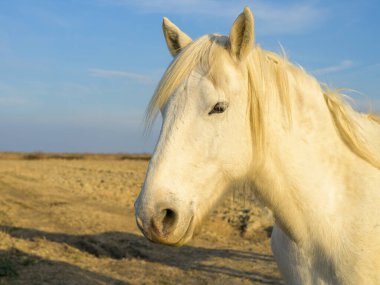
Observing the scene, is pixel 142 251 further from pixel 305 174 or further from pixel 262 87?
pixel 262 87

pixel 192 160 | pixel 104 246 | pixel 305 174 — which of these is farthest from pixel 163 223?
pixel 104 246

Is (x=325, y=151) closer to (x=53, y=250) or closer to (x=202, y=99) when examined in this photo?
(x=202, y=99)

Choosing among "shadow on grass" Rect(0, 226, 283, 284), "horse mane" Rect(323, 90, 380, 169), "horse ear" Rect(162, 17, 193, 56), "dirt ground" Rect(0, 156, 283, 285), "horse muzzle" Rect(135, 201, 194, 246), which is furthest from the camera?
"shadow on grass" Rect(0, 226, 283, 284)

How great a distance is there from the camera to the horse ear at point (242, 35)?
2025 mm

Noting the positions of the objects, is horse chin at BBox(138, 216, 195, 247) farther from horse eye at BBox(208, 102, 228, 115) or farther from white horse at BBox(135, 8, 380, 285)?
horse eye at BBox(208, 102, 228, 115)

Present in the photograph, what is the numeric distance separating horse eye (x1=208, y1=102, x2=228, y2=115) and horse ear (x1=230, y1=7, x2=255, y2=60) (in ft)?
0.84

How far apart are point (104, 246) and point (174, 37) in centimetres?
600

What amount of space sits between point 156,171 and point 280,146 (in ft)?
2.13

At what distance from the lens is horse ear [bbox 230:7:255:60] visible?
203cm

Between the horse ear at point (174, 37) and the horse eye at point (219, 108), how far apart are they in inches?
22.4

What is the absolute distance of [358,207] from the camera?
89.8 inches

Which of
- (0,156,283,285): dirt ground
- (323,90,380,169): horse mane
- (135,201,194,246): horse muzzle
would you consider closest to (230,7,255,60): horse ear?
(323,90,380,169): horse mane

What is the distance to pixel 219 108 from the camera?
206 cm

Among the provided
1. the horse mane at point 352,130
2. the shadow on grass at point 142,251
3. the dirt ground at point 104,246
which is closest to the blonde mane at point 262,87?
the horse mane at point 352,130
